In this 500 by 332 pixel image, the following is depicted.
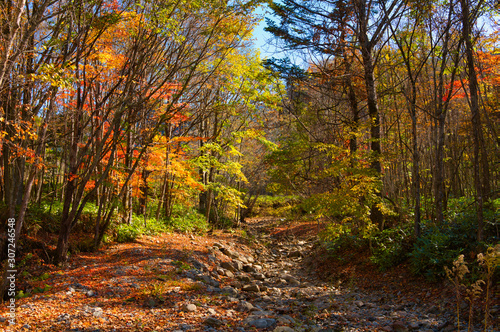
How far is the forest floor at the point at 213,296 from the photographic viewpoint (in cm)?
392

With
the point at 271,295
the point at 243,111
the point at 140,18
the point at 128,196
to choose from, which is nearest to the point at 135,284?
the point at 271,295

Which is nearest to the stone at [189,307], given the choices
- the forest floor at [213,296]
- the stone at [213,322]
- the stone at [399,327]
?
the forest floor at [213,296]

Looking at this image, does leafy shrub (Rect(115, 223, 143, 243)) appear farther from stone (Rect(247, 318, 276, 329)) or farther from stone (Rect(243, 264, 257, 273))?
stone (Rect(247, 318, 276, 329))

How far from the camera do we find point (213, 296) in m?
5.40

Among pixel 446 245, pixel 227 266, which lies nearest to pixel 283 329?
pixel 446 245

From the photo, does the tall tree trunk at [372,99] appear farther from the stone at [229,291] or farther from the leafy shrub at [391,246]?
the stone at [229,291]

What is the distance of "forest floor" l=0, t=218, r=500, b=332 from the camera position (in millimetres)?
3920

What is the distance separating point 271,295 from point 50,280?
4.05m

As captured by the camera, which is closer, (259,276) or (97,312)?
(97,312)

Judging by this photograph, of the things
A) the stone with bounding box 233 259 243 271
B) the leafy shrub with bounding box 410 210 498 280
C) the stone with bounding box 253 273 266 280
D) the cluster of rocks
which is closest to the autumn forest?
the leafy shrub with bounding box 410 210 498 280

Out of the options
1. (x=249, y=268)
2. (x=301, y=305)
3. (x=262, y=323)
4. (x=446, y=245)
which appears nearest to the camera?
(x=262, y=323)

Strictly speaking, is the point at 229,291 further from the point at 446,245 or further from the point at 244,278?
the point at 446,245

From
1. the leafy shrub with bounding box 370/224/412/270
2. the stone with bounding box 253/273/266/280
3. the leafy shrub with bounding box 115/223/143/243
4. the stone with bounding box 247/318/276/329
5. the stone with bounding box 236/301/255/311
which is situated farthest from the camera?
the leafy shrub with bounding box 115/223/143/243

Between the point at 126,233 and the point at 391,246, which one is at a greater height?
the point at 391,246
